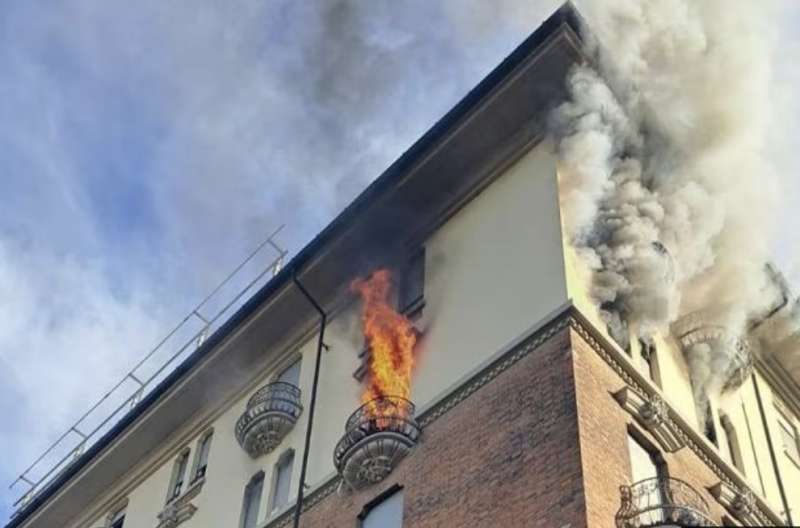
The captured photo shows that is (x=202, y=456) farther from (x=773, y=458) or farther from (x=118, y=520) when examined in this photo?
(x=773, y=458)

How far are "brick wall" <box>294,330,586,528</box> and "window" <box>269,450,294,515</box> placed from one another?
297 centimetres

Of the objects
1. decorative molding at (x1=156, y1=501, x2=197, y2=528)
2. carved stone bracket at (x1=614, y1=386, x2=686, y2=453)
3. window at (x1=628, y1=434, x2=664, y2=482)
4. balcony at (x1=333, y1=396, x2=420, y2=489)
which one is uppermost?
decorative molding at (x1=156, y1=501, x2=197, y2=528)

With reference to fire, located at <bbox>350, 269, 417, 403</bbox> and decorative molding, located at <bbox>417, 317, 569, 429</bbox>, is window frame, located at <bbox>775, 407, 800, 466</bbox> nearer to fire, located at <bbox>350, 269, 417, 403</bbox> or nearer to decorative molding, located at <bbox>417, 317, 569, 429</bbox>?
decorative molding, located at <bbox>417, 317, 569, 429</bbox>

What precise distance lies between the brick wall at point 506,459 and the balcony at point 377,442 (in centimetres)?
19

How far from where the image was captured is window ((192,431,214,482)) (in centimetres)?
2642

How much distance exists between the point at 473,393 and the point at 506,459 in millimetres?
1901

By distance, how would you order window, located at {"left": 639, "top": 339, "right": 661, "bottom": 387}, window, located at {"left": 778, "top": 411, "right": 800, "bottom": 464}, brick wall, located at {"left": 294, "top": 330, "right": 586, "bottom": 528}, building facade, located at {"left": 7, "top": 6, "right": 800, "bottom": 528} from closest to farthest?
brick wall, located at {"left": 294, "top": 330, "right": 586, "bottom": 528} < building facade, located at {"left": 7, "top": 6, "right": 800, "bottom": 528} < window, located at {"left": 639, "top": 339, "right": 661, "bottom": 387} < window, located at {"left": 778, "top": 411, "right": 800, "bottom": 464}

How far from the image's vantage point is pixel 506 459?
17.5 metres

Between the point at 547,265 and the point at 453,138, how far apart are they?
3721 millimetres

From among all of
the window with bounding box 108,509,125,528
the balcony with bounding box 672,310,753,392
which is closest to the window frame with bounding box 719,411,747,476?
the balcony with bounding box 672,310,753,392

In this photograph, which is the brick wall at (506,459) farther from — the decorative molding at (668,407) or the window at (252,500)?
the window at (252,500)

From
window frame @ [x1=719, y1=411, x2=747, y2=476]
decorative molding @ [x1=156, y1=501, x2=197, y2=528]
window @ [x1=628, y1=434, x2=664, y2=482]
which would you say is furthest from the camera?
decorative molding @ [x1=156, y1=501, x2=197, y2=528]

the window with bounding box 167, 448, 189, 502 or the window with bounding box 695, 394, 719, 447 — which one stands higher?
the window with bounding box 167, 448, 189, 502

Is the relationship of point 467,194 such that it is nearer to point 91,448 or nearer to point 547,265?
point 547,265
